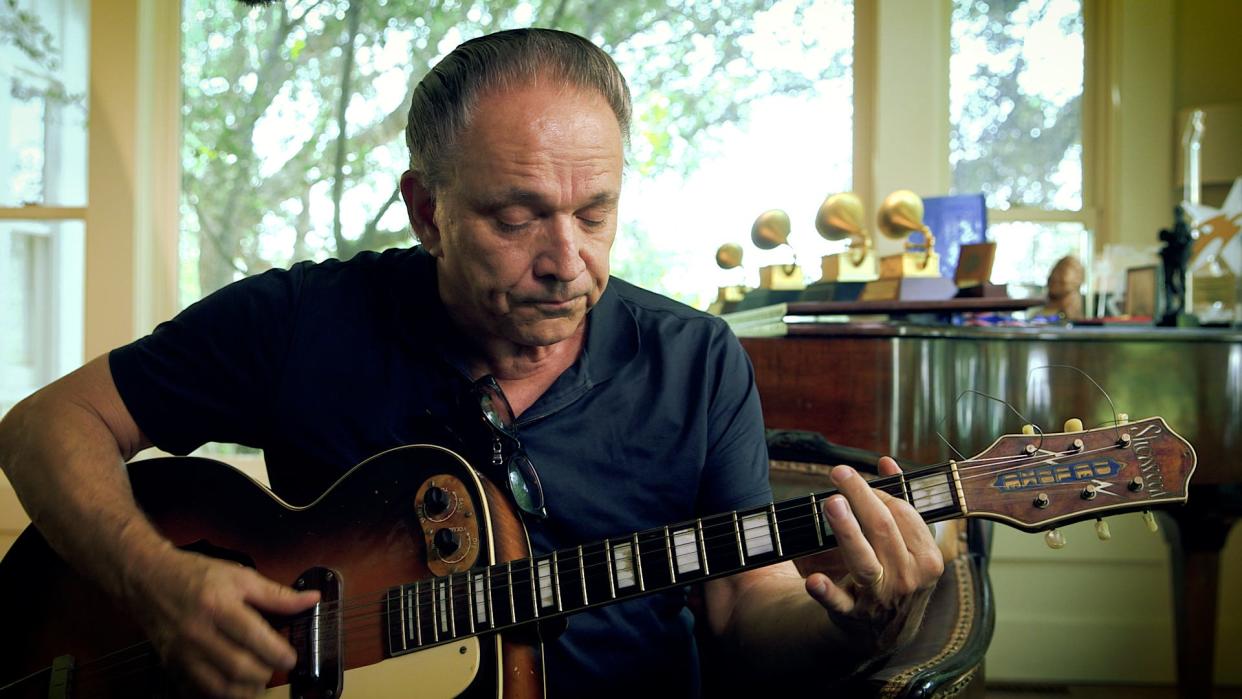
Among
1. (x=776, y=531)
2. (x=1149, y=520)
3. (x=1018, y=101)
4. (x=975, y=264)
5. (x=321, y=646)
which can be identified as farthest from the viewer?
(x=1018, y=101)

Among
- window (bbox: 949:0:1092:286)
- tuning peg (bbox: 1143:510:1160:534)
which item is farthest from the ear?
window (bbox: 949:0:1092:286)

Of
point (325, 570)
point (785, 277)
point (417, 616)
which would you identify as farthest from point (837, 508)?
point (785, 277)

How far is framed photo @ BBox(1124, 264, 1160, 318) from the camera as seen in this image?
86.6 inches

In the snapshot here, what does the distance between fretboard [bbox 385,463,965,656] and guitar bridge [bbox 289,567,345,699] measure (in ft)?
0.24

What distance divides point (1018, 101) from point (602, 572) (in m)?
2.20

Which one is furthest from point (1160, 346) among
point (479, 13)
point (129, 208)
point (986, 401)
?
point (129, 208)

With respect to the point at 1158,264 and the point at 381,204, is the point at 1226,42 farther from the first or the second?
the point at 381,204

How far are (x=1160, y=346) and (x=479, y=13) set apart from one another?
2.06m

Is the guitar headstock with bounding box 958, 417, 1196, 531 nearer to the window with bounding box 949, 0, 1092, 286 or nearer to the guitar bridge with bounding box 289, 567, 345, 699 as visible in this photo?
the guitar bridge with bounding box 289, 567, 345, 699

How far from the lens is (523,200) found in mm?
1113

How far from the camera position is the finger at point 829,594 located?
927mm

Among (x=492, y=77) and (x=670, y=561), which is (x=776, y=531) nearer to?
(x=670, y=561)

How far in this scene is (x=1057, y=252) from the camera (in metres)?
2.64

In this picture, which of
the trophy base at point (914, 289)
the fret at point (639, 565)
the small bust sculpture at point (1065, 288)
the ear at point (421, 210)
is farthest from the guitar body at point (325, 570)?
the small bust sculpture at point (1065, 288)
